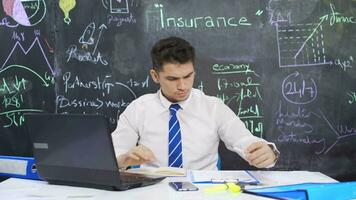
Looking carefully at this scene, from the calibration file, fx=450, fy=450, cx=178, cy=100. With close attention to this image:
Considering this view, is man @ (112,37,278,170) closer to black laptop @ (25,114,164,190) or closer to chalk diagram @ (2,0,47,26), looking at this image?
black laptop @ (25,114,164,190)

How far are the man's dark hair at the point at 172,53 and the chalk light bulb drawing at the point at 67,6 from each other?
3.70 ft

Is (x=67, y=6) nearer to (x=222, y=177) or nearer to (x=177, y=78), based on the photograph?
(x=177, y=78)

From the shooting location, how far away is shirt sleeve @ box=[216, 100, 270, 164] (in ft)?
7.29

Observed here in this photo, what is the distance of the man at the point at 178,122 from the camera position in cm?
227

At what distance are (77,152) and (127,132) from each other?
2.98ft

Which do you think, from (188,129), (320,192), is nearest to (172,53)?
(188,129)

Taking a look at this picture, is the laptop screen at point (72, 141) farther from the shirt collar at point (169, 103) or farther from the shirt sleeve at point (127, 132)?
the shirt collar at point (169, 103)

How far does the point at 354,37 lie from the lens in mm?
3029

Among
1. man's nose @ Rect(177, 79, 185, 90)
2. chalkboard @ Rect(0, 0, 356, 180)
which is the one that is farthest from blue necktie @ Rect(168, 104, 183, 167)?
chalkboard @ Rect(0, 0, 356, 180)

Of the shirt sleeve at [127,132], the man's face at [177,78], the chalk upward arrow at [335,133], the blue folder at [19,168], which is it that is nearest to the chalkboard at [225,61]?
the chalk upward arrow at [335,133]

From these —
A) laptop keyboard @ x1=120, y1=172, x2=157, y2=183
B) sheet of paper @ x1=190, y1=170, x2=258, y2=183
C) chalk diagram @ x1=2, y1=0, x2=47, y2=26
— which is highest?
chalk diagram @ x1=2, y1=0, x2=47, y2=26

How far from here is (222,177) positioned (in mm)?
1654

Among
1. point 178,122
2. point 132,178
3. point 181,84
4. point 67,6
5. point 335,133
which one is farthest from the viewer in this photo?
point 67,6

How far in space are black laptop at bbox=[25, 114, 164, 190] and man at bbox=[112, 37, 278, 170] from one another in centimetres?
64
